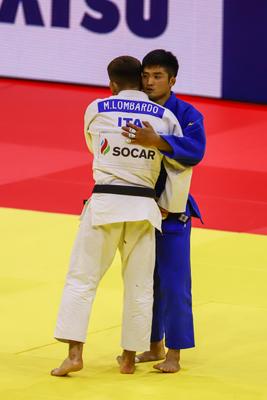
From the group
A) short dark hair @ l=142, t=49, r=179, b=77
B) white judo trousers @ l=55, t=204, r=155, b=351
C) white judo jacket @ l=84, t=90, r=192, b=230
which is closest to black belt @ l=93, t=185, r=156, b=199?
white judo jacket @ l=84, t=90, r=192, b=230

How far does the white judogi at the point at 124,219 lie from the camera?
7227 millimetres

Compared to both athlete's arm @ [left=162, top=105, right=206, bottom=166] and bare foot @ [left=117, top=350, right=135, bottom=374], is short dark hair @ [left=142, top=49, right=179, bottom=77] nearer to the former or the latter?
athlete's arm @ [left=162, top=105, right=206, bottom=166]

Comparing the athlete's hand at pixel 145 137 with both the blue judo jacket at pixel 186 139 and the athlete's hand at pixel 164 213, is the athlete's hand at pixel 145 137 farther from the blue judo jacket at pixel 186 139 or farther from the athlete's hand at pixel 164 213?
the athlete's hand at pixel 164 213

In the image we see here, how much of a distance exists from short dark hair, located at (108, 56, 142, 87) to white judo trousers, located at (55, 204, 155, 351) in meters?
0.78

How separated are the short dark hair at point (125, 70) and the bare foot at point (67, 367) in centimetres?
164

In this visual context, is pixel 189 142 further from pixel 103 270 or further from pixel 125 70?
pixel 103 270

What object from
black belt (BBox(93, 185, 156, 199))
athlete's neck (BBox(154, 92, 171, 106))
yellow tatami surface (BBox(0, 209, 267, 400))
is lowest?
yellow tatami surface (BBox(0, 209, 267, 400))

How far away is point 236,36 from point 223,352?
30.7ft

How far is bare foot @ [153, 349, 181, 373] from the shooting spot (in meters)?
7.45

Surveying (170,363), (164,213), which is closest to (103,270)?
(164,213)

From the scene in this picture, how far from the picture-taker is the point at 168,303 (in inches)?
294

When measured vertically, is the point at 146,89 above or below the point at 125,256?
above

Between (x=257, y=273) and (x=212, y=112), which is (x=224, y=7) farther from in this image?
(x=257, y=273)

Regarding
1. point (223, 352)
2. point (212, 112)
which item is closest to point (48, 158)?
point (212, 112)
